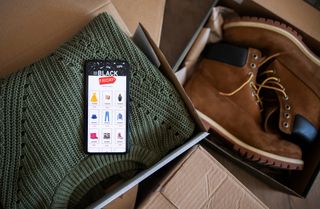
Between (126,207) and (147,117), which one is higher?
(147,117)

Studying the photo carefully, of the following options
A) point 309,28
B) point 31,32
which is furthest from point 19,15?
point 309,28

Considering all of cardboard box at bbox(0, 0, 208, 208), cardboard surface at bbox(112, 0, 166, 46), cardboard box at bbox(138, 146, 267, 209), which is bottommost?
cardboard box at bbox(138, 146, 267, 209)

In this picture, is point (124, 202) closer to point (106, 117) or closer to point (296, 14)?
point (106, 117)

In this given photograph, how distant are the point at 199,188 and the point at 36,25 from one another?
45 centimetres

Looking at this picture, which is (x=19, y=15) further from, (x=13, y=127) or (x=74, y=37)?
(x=13, y=127)

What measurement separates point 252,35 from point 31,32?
0.53m

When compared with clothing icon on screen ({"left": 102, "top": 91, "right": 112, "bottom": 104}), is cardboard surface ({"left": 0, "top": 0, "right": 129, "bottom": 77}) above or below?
above

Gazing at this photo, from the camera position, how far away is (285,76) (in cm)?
82

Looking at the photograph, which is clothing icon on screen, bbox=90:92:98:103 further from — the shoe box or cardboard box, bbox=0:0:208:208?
the shoe box

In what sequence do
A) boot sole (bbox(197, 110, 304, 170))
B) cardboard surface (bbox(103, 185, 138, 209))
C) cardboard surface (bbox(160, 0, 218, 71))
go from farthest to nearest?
cardboard surface (bbox(160, 0, 218, 71))
boot sole (bbox(197, 110, 304, 170))
cardboard surface (bbox(103, 185, 138, 209))

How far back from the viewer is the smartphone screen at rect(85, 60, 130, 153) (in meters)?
0.57

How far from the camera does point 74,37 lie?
0.61 m

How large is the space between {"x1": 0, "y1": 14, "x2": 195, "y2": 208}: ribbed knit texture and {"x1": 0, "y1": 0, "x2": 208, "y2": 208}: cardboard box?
0.12 feet

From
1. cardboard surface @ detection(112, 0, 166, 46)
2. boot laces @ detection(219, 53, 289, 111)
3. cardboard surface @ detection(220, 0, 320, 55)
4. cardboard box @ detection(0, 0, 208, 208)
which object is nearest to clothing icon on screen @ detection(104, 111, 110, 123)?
cardboard box @ detection(0, 0, 208, 208)
